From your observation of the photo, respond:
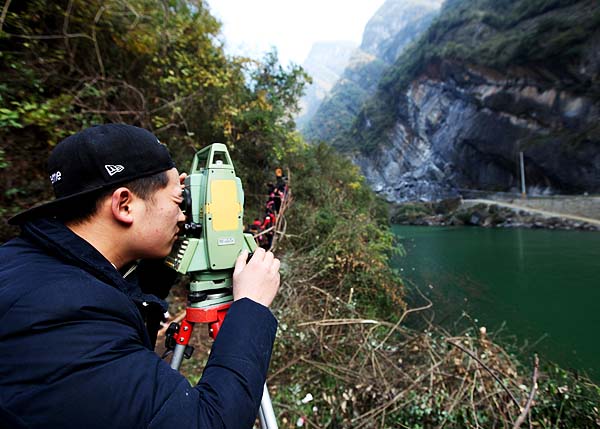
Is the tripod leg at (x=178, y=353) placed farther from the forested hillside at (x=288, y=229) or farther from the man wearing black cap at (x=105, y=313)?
the forested hillside at (x=288, y=229)

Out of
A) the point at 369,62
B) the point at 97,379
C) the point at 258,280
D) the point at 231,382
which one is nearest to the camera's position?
the point at 97,379

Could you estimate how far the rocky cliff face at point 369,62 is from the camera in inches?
2542

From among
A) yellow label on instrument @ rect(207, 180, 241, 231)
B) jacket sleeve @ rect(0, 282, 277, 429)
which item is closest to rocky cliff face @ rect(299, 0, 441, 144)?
yellow label on instrument @ rect(207, 180, 241, 231)

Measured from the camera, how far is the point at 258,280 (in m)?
0.78

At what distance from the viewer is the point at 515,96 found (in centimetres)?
2284

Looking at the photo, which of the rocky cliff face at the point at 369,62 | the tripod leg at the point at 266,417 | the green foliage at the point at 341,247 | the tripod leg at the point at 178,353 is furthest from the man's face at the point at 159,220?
the rocky cliff face at the point at 369,62

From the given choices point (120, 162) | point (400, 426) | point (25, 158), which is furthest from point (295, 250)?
point (120, 162)

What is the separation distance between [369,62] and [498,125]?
73728 mm

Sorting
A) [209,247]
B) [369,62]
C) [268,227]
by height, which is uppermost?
[369,62]

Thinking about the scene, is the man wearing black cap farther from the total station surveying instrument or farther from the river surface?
the river surface

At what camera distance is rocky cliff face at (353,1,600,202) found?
19062 millimetres

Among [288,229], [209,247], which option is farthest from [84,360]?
[288,229]

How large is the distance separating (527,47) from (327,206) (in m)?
25.4

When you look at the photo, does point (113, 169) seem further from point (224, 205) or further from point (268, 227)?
point (268, 227)
